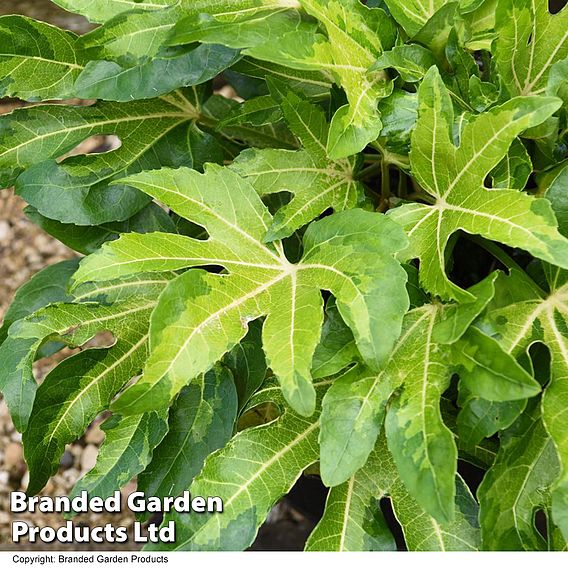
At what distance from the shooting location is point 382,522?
0.70 metres

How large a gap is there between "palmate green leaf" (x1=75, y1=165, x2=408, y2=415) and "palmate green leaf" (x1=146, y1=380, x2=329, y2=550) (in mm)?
110

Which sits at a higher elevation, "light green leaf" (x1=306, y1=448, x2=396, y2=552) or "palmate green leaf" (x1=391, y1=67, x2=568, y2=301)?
"palmate green leaf" (x1=391, y1=67, x2=568, y2=301)

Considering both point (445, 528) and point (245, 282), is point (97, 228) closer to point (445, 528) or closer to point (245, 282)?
point (245, 282)

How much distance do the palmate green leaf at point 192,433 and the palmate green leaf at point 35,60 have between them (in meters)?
0.32

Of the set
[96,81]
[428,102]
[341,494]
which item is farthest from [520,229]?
[96,81]

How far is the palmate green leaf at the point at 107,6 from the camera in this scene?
715mm

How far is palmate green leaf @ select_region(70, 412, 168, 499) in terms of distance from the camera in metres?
0.72

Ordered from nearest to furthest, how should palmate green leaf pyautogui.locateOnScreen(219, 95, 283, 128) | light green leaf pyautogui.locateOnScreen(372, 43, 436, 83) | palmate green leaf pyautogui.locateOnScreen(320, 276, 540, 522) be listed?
1. palmate green leaf pyautogui.locateOnScreen(320, 276, 540, 522)
2. light green leaf pyautogui.locateOnScreen(372, 43, 436, 83)
3. palmate green leaf pyautogui.locateOnScreen(219, 95, 283, 128)

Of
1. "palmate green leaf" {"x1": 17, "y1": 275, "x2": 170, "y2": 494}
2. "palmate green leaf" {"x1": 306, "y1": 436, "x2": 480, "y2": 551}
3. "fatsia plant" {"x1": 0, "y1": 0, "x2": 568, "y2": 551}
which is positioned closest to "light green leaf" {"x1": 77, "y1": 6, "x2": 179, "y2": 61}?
"fatsia plant" {"x1": 0, "y1": 0, "x2": 568, "y2": 551}

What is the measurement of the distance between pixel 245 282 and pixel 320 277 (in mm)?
69

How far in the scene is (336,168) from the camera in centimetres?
77

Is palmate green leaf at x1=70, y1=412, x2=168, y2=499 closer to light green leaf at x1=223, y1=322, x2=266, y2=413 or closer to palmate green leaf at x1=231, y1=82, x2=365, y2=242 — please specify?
light green leaf at x1=223, y1=322, x2=266, y2=413

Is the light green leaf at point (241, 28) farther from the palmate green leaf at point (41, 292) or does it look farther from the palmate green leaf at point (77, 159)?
the palmate green leaf at point (41, 292)

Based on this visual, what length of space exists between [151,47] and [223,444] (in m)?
0.38
